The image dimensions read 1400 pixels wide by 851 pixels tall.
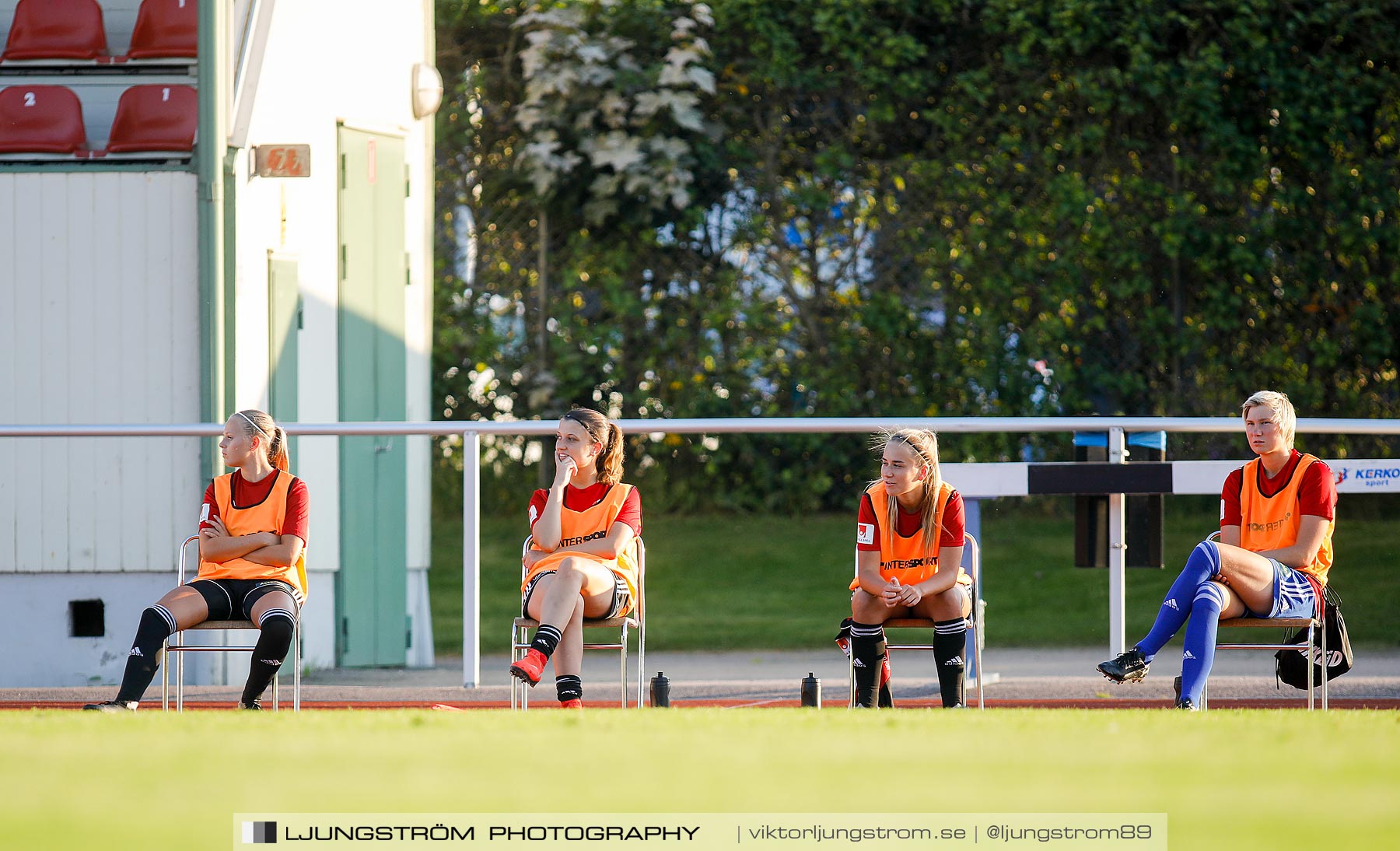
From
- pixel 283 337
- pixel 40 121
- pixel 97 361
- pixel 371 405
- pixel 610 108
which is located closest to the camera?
pixel 97 361

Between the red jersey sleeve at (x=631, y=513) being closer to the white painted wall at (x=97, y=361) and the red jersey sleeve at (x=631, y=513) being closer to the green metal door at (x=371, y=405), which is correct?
the white painted wall at (x=97, y=361)

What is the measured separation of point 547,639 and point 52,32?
414 centimetres

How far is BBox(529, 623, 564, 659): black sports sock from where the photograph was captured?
4598 mm

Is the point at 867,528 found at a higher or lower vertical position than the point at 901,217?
lower

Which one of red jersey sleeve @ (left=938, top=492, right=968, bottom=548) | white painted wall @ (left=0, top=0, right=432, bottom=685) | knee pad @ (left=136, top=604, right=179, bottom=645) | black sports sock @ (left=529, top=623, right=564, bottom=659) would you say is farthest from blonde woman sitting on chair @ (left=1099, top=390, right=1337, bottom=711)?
white painted wall @ (left=0, top=0, right=432, bottom=685)

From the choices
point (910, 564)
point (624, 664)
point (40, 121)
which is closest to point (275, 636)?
point (624, 664)

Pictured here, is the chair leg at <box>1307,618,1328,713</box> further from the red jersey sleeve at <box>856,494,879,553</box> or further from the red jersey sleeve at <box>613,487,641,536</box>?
the red jersey sleeve at <box>613,487,641,536</box>

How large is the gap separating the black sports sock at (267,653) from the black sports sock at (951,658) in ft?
6.18

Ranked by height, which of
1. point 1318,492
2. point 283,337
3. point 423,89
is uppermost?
point 423,89

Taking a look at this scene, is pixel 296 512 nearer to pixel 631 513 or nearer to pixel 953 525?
pixel 631 513

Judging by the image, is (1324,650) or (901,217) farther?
(901,217)

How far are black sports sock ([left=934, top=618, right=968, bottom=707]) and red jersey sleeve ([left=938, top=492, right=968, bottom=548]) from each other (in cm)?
23

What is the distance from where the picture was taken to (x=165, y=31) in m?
7.05

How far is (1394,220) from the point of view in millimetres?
9570
